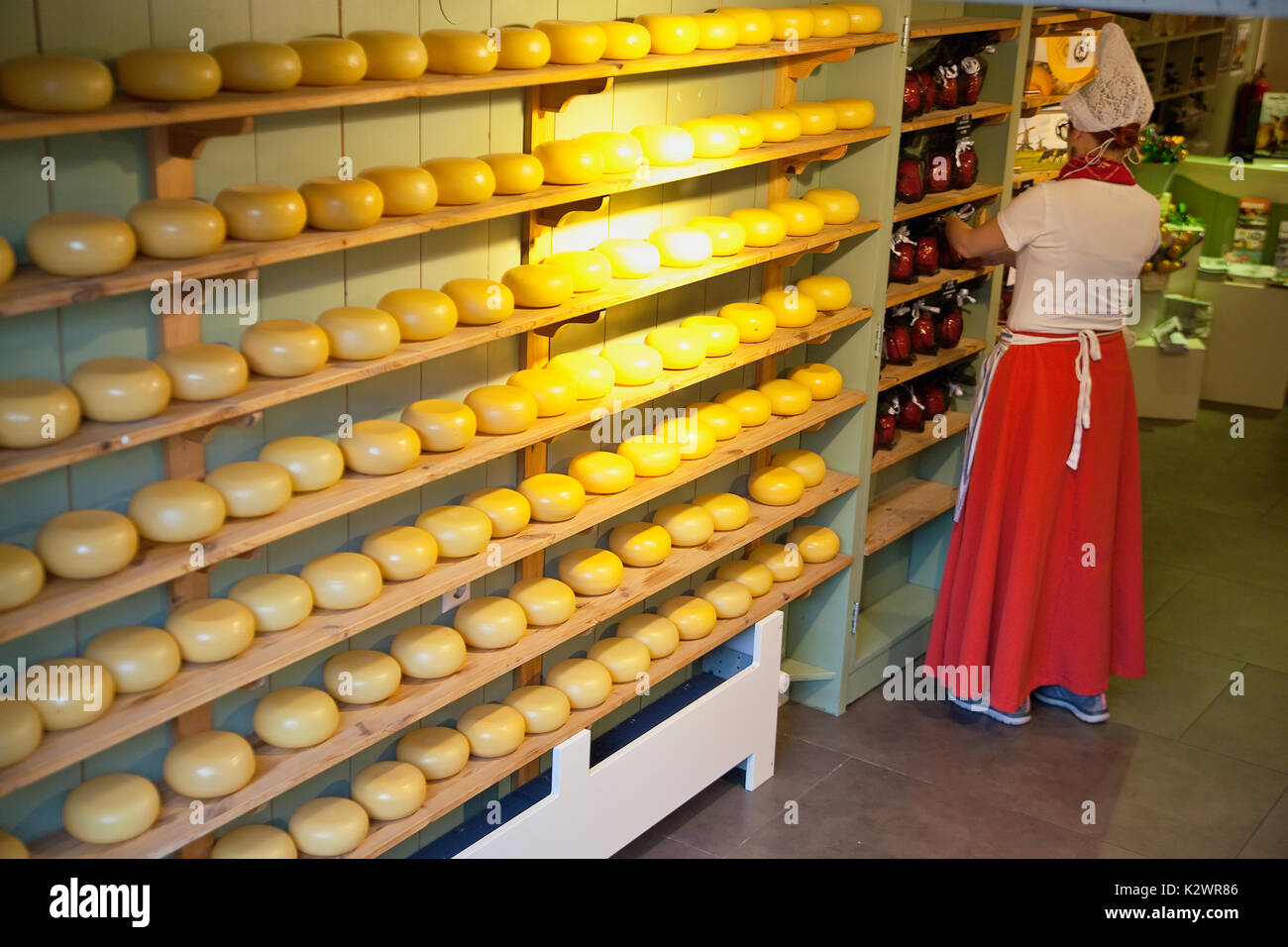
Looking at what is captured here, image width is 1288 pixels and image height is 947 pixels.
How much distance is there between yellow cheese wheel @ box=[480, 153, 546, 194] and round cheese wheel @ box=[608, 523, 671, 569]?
0.99 meters

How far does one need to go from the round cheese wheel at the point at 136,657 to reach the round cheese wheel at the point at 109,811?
7.1 inches

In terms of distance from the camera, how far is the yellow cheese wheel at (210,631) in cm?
229

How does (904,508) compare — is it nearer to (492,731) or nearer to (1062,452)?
(1062,452)

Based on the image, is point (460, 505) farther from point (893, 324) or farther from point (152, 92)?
point (893, 324)

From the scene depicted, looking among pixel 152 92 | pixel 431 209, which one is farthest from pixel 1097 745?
pixel 152 92

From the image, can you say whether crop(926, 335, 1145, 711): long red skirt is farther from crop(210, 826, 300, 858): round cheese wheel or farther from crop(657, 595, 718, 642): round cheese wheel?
crop(210, 826, 300, 858): round cheese wheel

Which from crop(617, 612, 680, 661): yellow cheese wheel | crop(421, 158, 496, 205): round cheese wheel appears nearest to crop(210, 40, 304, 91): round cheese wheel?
crop(421, 158, 496, 205): round cheese wheel

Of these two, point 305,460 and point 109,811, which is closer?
point 109,811

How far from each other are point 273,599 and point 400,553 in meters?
0.31

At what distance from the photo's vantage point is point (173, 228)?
2061mm

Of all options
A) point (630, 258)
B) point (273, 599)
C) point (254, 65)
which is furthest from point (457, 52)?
point (273, 599)

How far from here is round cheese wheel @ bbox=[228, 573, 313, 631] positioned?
2404mm

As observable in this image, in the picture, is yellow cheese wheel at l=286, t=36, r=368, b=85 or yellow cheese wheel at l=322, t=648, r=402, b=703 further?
yellow cheese wheel at l=322, t=648, r=402, b=703

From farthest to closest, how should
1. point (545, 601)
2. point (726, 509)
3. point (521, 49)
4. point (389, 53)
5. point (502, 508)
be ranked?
1. point (726, 509)
2. point (545, 601)
3. point (502, 508)
4. point (521, 49)
5. point (389, 53)
